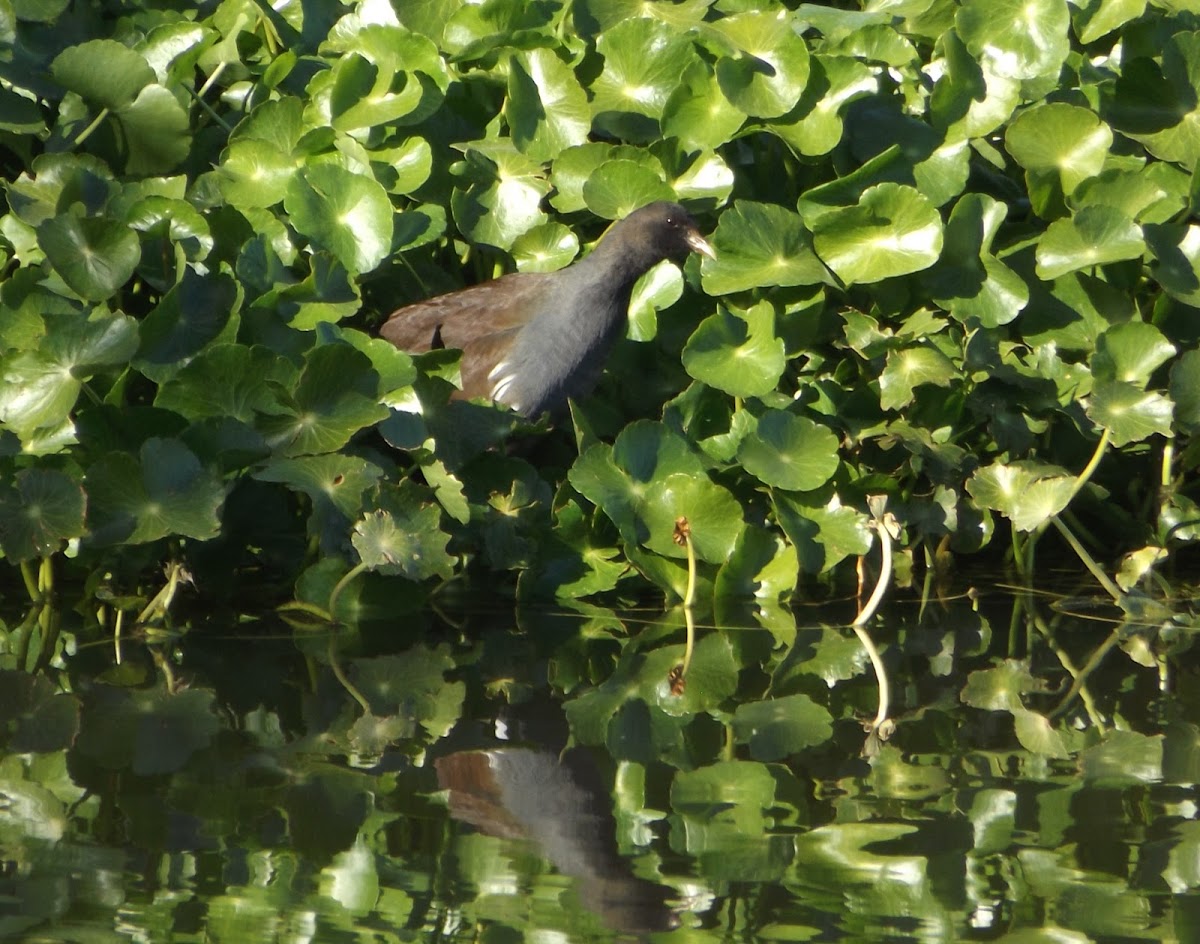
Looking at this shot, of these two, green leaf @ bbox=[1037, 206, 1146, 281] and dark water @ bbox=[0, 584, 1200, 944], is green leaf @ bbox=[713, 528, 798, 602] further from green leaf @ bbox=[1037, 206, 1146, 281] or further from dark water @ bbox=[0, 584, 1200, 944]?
green leaf @ bbox=[1037, 206, 1146, 281]

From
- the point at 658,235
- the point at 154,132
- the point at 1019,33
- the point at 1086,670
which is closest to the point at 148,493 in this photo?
the point at 154,132

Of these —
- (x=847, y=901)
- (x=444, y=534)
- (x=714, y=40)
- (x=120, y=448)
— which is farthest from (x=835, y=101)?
(x=847, y=901)

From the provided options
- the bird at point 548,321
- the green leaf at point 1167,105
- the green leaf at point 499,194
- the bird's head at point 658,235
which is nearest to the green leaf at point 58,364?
the bird at point 548,321

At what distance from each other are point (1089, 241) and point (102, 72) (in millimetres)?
2438

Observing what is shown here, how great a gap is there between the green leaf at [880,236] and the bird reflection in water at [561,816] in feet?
5.78

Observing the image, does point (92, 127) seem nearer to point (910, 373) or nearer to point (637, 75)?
point (637, 75)

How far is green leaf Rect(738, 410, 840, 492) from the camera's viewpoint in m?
3.86

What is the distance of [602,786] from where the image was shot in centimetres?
260

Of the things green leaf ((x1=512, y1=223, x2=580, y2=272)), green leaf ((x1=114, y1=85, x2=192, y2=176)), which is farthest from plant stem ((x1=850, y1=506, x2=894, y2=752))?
green leaf ((x1=114, y1=85, x2=192, y2=176))

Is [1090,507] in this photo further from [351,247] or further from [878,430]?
[351,247]

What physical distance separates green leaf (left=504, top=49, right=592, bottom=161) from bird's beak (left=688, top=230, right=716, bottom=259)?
0.38 m

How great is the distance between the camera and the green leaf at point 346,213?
160 inches

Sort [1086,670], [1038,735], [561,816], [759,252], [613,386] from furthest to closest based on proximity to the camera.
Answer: [613,386] < [759,252] < [1086,670] < [1038,735] < [561,816]

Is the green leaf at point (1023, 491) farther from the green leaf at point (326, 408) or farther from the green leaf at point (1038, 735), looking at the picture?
the green leaf at point (326, 408)
